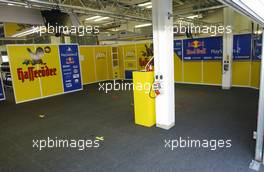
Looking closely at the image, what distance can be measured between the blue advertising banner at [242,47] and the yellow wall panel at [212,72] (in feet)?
2.34

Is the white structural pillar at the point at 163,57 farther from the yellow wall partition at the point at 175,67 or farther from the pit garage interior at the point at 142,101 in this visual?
the yellow wall partition at the point at 175,67

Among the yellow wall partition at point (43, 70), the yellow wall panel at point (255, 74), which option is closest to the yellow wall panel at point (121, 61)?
the yellow wall partition at point (43, 70)

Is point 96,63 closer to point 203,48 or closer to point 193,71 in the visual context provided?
point 193,71

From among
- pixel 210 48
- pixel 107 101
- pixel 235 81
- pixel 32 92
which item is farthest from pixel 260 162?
pixel 32 92

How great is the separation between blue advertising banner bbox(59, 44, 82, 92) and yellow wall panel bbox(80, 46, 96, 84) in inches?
52.1

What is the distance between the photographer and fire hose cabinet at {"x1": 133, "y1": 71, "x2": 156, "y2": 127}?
3703mm

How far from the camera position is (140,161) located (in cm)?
262

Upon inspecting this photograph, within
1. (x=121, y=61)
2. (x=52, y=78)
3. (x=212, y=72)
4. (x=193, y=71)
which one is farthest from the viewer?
(x=121, y=61)

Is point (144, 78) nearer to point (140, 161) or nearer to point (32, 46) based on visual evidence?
point (140, 161)

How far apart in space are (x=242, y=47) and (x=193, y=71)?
2.10 m

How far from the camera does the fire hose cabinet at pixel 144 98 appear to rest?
3.70m

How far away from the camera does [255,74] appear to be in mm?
6586

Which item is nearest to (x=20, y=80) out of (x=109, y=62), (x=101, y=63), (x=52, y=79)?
(x=52, y=79)

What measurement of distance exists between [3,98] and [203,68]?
801 cm
